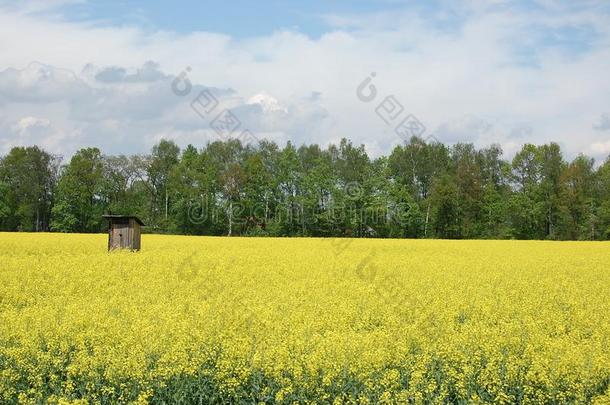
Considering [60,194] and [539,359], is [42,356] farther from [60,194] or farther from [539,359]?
[60,194]

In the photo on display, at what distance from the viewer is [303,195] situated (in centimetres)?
6838

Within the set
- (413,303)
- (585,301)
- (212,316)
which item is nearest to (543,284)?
(585,301)

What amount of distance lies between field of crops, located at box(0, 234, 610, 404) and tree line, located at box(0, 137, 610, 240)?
50397 millimetres

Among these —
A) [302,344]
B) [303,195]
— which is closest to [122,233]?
[302,344]

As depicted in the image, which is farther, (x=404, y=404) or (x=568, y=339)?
(x=568, y=339)

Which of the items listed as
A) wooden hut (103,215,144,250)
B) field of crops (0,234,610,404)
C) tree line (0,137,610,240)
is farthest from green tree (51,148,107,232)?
field of crops (0,234,610,404)

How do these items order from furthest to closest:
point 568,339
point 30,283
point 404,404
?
point 30,283, point 568,339, point 404,404

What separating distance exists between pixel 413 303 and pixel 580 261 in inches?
606

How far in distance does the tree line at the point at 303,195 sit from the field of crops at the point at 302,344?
50.4 meters

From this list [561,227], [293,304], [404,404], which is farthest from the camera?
[561,227]

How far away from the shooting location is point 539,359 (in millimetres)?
8008

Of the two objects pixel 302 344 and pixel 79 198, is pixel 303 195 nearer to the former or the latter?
pixel 79 198

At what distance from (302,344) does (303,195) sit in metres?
59.9

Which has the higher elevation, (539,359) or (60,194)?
(60,194)
